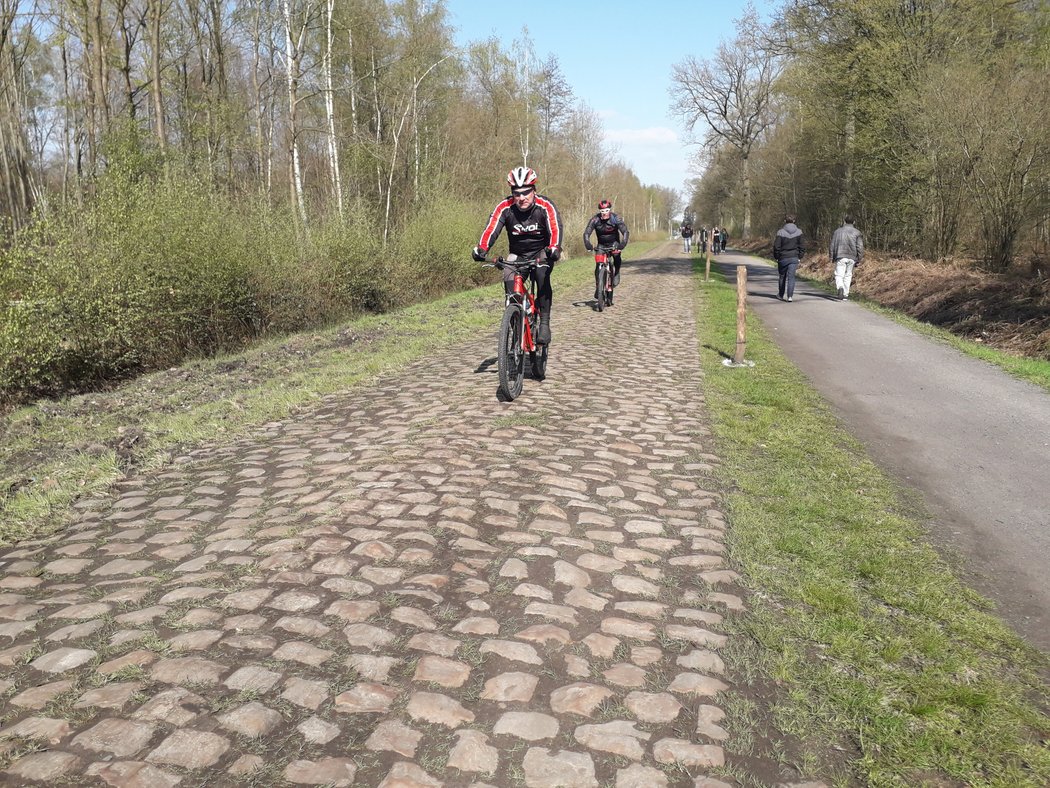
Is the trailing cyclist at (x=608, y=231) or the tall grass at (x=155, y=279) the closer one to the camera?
the tall grass at (x=155, y=279)

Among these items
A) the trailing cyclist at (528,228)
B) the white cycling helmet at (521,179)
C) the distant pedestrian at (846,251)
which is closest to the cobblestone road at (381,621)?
the trailing cyclist at (528,228)

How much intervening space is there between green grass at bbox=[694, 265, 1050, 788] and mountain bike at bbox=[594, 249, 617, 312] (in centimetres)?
1038

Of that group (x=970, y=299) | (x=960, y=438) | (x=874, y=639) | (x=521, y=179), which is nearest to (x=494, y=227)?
(x=521, y=179)

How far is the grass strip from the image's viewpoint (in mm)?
5453

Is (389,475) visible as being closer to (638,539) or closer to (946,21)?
(638,539)

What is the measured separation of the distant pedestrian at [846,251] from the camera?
17.9 meters

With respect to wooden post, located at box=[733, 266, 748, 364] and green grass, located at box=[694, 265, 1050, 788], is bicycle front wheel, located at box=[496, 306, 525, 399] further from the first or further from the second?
wooden post, located at box=[733, 266, 748, 364]

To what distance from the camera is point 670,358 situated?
10602 mm

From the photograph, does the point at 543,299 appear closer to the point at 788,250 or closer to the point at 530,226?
the point at 530,226

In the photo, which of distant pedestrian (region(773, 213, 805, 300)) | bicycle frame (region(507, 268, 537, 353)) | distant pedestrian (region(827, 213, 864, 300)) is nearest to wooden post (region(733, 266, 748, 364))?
bicycle frame (region(507, 268, 537, 353))

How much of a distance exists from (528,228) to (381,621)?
545 centimetres

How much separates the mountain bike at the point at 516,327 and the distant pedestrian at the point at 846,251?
1303 centimetres

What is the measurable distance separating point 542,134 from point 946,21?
23393 millimetres

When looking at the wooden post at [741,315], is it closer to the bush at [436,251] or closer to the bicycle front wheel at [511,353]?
the bicycle front wheel at [511,353]
